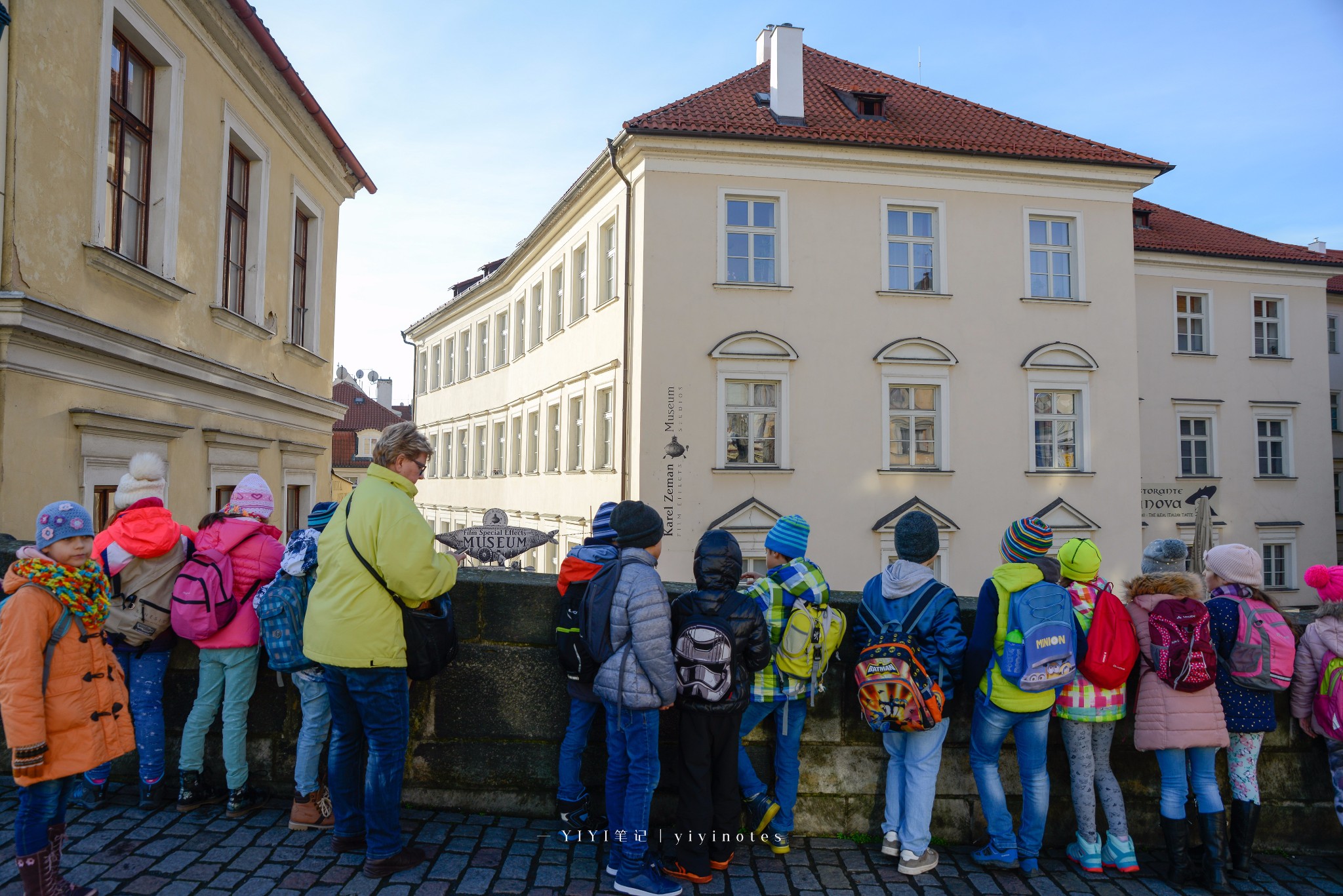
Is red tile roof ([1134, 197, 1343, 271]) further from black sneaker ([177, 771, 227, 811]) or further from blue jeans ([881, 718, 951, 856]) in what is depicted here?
black sneaker ([177, 771, 227, 811])

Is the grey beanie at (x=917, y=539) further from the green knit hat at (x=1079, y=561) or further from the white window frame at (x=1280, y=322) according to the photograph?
the white window frame at (x=1280, y=322)

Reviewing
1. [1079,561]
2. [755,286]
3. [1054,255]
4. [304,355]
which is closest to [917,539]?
[1079,561]

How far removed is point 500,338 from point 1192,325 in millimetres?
21943

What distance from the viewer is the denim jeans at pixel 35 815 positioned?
11.0 ft

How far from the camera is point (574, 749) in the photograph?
442cm

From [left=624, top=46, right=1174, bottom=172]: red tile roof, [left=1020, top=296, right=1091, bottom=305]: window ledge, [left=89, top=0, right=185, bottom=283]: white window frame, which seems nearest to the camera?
[left=89, top=0, right=185, bottom=283]: white window frame

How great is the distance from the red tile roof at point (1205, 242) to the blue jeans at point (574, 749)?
1014 inches

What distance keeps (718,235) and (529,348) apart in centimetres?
990

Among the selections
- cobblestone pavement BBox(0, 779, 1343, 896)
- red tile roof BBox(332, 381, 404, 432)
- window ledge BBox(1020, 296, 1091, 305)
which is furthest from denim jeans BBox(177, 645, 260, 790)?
red tile roof BBox(332, 381, 404, 432)

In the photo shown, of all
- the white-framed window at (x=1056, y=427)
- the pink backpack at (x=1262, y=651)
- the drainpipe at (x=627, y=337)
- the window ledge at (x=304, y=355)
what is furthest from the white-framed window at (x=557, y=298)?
the pink backpack at (x=1262, y=651)

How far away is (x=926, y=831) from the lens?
4230 millimetres

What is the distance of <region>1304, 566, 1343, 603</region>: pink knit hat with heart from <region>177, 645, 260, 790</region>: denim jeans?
5461mm

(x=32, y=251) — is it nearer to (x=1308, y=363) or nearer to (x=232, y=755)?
(x=232, y=755)

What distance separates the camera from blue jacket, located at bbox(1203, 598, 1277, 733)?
14.4ft
